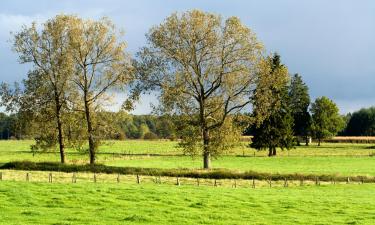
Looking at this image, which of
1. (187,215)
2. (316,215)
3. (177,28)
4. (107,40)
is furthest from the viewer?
(107,40)

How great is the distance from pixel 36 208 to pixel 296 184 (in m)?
29.0

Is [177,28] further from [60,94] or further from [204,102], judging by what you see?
[60,94]

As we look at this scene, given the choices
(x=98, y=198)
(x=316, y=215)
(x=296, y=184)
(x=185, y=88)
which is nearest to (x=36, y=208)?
(x=98, y=198)

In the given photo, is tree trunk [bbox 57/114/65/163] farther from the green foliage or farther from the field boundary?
the green foliage

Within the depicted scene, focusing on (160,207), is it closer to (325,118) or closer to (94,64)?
(94,64)

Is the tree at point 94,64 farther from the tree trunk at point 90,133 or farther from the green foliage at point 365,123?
the green foliage at point 365,123

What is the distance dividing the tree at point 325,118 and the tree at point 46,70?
286ft

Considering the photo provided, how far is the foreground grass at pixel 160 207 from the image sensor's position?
2420cm

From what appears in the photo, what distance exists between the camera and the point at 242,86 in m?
60.7

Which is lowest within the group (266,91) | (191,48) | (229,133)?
(229,133)

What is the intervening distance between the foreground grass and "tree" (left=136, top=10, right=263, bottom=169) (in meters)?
25.8

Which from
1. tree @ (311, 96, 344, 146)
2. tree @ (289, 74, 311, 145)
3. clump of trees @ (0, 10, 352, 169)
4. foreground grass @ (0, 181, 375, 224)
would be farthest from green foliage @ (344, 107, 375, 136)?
foreground grass @ (0, 181, 375, 224)

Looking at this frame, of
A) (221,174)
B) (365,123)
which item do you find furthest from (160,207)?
(365,123)

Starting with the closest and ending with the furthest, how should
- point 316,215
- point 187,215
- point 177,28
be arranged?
1. point 187,215
2. point 316,215
3. point 177,28
